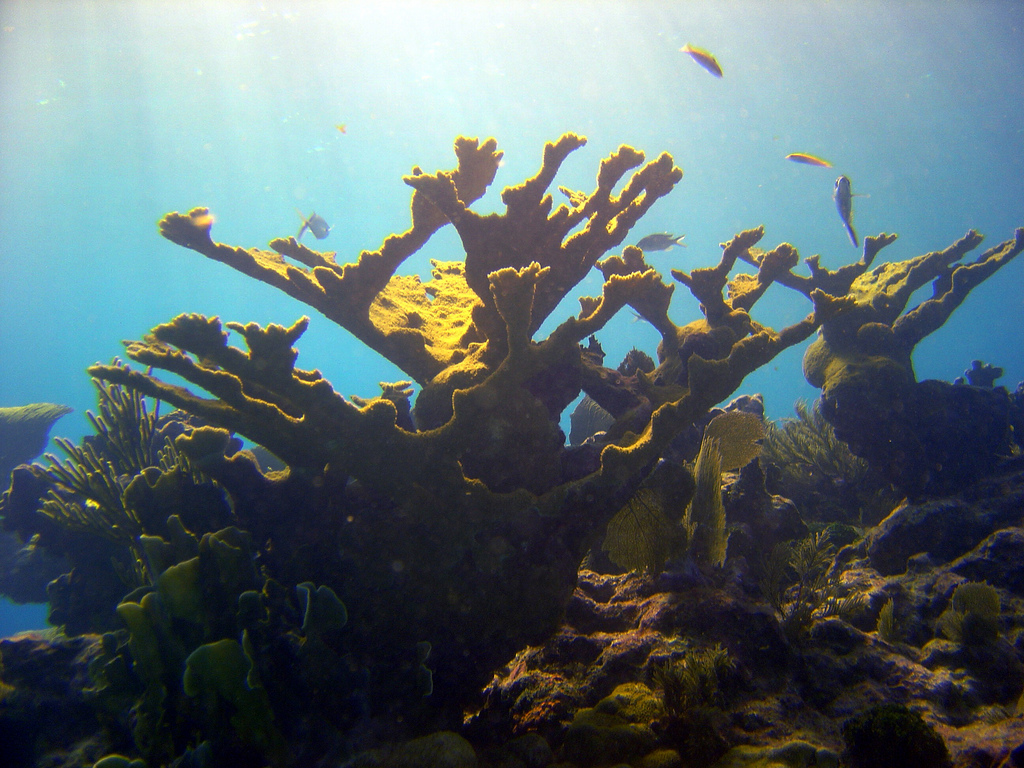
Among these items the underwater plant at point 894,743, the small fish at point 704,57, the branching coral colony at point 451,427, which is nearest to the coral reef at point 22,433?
the branching coral colony at point 451,427

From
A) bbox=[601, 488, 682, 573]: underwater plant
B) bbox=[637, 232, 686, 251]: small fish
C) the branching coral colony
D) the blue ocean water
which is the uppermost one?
the blue ocean water

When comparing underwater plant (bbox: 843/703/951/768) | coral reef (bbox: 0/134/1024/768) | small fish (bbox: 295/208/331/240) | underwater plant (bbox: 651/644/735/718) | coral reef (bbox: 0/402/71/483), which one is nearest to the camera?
underwater plant (bbox: 843/703/951/768)

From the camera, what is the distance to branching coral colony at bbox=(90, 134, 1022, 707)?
94.4 inches

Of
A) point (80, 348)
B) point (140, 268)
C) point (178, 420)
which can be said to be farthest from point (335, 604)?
point (80, 348)

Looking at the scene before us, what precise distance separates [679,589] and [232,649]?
2845 millimetres

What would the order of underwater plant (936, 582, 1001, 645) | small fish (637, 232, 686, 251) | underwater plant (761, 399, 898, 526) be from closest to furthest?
underwater plant (936, 582, 1001, 645) < underwater plant (761, 399, 898, 526) < small fish (637, 232, 686, 251)

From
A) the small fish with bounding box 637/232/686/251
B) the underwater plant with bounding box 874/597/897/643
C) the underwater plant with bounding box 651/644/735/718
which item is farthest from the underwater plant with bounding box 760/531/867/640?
the small fish with bounding box 637/232/686/251

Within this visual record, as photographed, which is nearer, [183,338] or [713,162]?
[183,338]

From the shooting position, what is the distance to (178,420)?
6.78 m

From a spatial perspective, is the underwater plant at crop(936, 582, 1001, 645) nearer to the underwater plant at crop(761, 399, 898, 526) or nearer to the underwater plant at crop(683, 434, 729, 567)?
the underwater plant at crop(683, 434, 729, 567)

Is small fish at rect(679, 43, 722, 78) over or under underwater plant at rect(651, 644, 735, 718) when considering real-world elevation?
over

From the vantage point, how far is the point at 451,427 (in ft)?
8.52

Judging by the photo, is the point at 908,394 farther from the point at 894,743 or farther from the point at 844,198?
the point at 894,743

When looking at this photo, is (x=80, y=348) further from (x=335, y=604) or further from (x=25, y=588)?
(x=335, y=604)
